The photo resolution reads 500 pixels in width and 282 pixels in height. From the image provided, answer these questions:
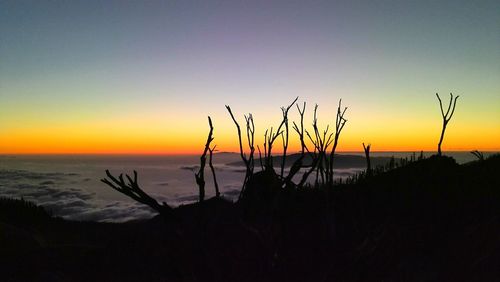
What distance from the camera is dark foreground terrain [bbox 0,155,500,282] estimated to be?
661 cm

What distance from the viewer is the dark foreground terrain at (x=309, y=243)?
6613mm

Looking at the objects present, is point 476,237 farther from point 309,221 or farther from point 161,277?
point 161,277

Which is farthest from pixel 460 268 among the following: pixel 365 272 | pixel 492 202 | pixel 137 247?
pixel 137 247

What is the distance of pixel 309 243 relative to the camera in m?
8.45

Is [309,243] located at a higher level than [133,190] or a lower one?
lower

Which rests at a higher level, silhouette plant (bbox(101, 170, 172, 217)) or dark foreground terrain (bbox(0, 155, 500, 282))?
silhouette plant (bbox(101, 170, 172, 217))

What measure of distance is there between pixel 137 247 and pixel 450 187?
880 cm

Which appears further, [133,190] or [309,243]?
[309,243]

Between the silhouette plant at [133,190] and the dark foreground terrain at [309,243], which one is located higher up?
the silhouette plant at [133,190]

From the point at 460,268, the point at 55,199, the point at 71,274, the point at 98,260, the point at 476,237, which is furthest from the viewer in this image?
the point at 55,199

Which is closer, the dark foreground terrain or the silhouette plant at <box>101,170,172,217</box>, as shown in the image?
the silhouette plant at <box>101,170,172,217</box>

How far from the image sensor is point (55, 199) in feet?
94.6

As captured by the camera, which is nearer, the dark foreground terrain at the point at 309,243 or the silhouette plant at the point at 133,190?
the silhouette plant at the point at 133,190

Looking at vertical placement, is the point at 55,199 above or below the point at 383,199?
below
